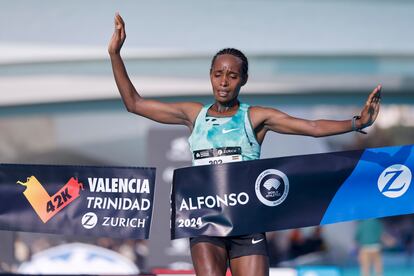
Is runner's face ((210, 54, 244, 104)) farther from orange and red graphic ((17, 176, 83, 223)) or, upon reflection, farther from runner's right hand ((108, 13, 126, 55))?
orange and red graphic ((17, 176, 83, 223))

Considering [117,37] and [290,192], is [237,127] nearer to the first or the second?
[290,192]

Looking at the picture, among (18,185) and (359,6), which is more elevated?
(359,6)

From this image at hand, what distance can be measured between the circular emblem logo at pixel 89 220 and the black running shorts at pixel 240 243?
81cm

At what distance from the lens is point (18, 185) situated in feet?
21.6

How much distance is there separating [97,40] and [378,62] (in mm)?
6439

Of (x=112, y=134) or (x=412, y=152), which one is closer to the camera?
(x=412, y=152)

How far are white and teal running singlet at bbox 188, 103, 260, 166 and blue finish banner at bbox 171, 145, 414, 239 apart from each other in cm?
6

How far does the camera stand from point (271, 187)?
6.21 m

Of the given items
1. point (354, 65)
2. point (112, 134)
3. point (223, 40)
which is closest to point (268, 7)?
point (223, 40)

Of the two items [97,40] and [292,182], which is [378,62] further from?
[292,182]

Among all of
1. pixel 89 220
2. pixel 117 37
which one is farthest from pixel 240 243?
pixel 117 37

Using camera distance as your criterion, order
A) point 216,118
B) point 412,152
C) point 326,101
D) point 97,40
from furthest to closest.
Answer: point 326,101 → point 97,40 → point 412,152 → point 216,118

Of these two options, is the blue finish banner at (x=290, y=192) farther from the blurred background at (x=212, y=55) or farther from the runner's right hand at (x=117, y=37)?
the blurred background at (x=212, y=55)

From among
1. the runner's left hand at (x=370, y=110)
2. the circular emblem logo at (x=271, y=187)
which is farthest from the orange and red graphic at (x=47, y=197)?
the runner's left hand at (x=370, y=110)
